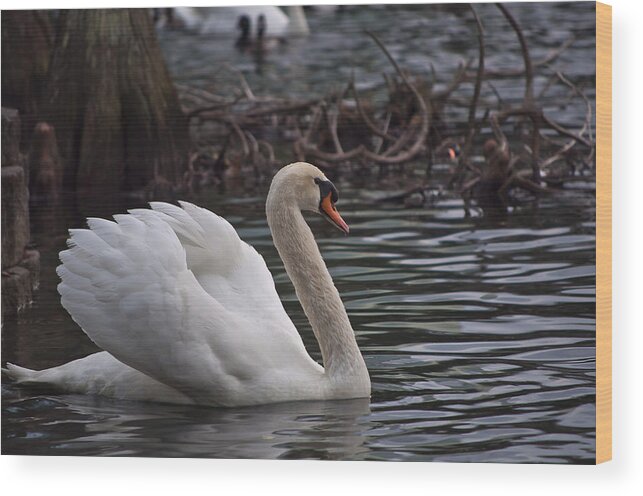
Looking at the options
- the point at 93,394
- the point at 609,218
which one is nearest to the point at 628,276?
the point at 609,218

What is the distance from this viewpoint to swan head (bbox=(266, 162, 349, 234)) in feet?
22.3

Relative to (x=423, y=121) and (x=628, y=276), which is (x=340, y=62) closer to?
(x=423, y=121)

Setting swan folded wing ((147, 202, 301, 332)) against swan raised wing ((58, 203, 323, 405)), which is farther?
swan folded wing ((147, 202, 301, 332))

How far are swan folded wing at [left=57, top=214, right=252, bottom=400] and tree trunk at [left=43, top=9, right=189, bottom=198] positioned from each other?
52cm

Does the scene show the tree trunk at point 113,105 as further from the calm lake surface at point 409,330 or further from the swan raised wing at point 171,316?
the swan raised wing at point 171,316

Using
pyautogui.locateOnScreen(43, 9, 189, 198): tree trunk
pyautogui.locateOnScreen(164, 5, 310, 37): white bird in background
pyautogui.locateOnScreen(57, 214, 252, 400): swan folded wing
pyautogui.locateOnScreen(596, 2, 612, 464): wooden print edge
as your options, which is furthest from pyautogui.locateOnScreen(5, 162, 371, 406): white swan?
pyautogui.locateOnScreen(596, 2, 612, 464): wooden print edge

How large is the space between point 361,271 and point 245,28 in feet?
3.49

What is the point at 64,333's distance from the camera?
7062 mm

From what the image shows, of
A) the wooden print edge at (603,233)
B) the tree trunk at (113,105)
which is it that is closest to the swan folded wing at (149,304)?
the tree trunk at (113,105)

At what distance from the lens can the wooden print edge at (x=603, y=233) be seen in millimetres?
6484

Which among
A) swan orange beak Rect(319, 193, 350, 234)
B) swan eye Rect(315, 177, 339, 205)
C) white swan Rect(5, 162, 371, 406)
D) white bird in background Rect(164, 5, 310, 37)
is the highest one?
white bird in background Rect(164, 5, 310, 37)

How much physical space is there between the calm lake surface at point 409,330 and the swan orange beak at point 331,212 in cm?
17

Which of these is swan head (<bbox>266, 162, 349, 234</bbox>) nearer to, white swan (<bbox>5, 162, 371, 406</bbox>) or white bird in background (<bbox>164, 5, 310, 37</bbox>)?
white swan (<bbox>5, 162, 371, 406</bbox>)

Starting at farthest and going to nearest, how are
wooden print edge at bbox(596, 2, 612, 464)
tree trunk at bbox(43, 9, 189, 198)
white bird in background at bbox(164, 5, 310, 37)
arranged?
tree trunk at bbox(43, 9, 189, 198), white bird in background at bbox(164, 5, 310, 37), wooden print edge at bbox(596, 2, 612, 464)
